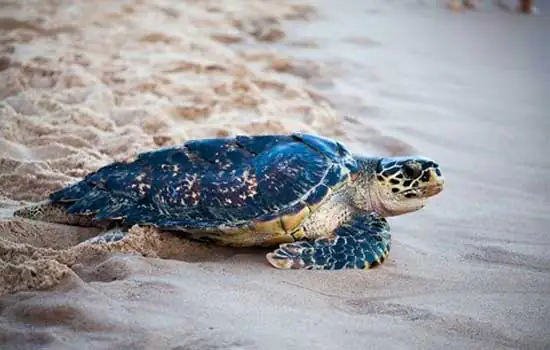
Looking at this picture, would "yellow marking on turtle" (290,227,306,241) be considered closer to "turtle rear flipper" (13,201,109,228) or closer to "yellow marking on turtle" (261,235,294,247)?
"yellow marking on turtle" (261,235,294,247)

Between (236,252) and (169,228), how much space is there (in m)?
0.29

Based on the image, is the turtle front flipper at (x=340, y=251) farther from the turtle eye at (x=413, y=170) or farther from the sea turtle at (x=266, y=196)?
the turtle eye at (x=413, y=170)

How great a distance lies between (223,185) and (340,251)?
1.71 ft

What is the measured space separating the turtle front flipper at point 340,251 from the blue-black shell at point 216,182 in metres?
0.16

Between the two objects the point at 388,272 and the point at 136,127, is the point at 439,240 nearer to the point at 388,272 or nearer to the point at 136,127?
the point at 388,272

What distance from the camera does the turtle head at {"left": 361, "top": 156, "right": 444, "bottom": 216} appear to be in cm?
311

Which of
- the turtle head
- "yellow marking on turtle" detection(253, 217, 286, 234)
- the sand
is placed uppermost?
the turtle head

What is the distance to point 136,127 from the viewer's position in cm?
429

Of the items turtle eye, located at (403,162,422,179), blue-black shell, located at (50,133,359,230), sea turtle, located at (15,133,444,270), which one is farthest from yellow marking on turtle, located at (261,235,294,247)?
turtle eye, located at (403,162,422,179)

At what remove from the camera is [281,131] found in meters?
4.40

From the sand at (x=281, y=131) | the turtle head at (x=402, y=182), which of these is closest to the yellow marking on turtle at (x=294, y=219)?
the sand at (x=281, y=131)

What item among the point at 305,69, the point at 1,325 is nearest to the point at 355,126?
the point at 305,69

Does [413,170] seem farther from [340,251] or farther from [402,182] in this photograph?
[340,251]

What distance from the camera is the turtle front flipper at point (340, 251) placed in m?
2.80
